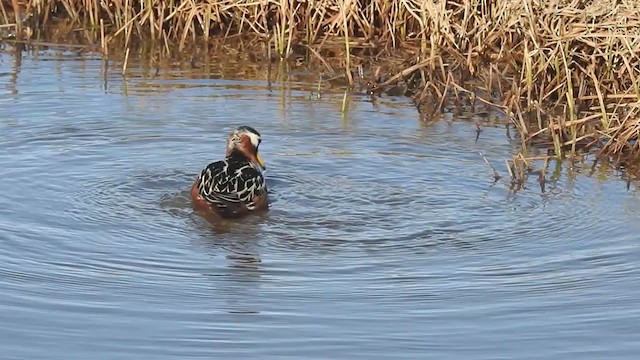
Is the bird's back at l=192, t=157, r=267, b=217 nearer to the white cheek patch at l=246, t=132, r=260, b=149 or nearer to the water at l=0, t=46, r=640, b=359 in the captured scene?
the water at l=0, t=46, r=640, b=359

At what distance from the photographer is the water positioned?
679 centimetres

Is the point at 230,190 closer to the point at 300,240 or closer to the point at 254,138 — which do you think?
the point at 254,138

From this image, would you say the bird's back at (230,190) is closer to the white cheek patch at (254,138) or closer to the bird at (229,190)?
the bird at (229,190)

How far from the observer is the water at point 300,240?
6.79 m

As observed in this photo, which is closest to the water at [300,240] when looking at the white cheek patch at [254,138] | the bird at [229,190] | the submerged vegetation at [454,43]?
the bird at [229,190]

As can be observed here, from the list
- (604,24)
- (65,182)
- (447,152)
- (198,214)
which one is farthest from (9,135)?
(604,24)

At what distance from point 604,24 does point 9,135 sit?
16.0 feet

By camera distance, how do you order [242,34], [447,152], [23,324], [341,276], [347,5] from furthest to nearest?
[242,34], [347,5], [447,152], [341,276], [23,324]

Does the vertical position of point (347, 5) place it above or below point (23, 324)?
above

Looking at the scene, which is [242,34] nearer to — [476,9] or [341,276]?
[476,9]

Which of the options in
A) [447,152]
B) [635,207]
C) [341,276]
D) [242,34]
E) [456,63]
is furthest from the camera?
[242,34]

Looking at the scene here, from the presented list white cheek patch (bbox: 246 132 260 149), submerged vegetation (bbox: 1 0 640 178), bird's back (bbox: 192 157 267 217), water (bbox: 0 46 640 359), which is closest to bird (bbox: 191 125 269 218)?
bird's back (bbox: 192 157 267 217)

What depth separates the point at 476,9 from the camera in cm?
1277

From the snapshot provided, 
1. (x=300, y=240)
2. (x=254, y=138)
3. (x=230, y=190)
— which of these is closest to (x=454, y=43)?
(x=254, y=138)
